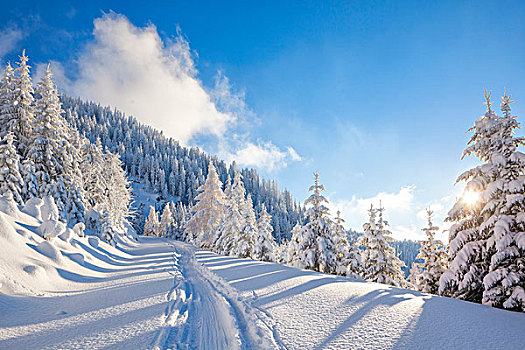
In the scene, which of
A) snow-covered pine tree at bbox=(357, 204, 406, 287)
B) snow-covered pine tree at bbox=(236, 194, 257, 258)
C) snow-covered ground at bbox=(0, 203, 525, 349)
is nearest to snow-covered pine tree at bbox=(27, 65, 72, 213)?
snow-covered ground at bbox=(0, 203, 525, 349)

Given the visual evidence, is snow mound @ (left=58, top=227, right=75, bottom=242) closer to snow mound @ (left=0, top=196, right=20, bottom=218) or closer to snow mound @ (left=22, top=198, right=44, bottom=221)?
snow mound @ (left=22, top=198, right=44, bottom=221)

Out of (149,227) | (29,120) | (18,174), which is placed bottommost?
(149,227)

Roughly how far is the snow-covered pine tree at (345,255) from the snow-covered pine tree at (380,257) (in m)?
0.86

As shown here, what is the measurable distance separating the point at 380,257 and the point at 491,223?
36.5 ft

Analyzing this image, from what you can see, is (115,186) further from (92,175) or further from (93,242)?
(93,242)

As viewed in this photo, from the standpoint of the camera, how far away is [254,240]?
25344 mm

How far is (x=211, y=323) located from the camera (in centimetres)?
554

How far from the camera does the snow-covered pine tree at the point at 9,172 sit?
15758 millimetres

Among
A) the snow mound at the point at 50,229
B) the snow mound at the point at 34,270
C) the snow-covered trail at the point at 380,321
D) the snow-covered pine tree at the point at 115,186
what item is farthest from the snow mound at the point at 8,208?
the snow-covered pine tree at the point at 115,186

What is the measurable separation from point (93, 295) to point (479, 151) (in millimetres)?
14966

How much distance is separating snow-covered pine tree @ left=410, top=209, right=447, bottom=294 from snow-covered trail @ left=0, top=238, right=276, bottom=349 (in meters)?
14.6

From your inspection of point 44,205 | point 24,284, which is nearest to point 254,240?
point 44,205

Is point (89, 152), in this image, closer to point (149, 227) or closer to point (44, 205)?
point (44, 205)

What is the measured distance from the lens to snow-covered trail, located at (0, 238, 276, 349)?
427cm
